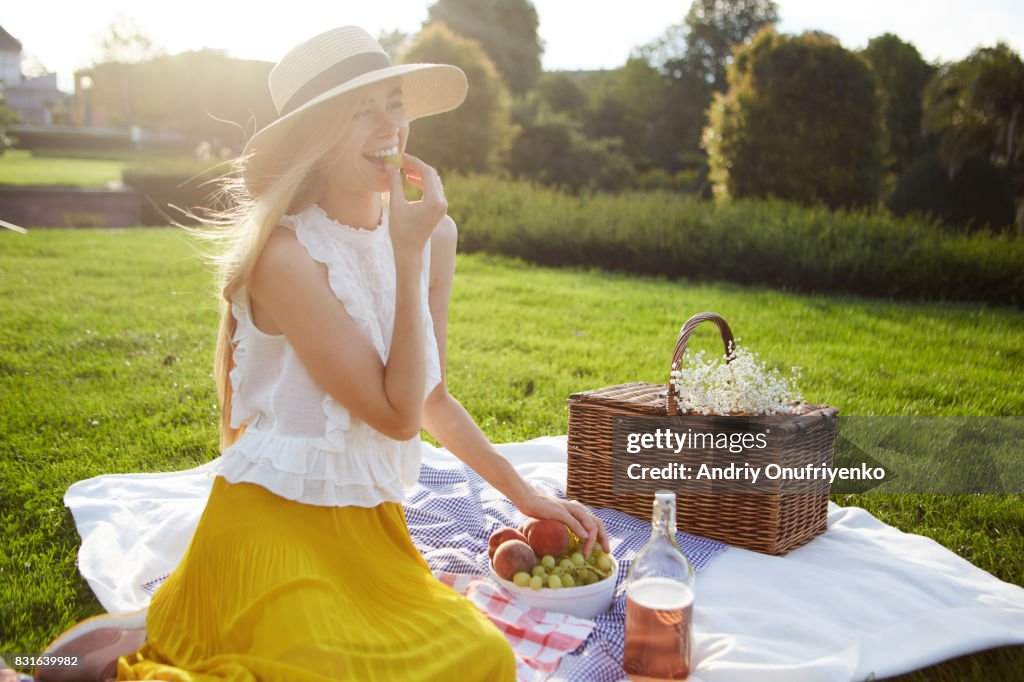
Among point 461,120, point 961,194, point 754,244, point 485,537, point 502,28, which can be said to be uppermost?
point 502,28

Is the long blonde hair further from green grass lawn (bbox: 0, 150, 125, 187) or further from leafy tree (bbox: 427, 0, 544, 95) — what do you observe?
leafy tree (bbox: 427, 0, 544, 95)

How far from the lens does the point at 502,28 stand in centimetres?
3184

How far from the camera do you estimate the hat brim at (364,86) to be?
213cm

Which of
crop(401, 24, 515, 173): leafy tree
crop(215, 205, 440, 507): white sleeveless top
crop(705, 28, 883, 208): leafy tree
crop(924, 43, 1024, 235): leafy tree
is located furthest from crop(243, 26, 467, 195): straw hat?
crop(924, 43, 1024, 235): leafy tree

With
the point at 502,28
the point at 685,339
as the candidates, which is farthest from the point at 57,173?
the point at 685,339

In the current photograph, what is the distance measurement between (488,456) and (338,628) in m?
0.82

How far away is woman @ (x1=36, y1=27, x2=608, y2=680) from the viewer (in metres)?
1.97

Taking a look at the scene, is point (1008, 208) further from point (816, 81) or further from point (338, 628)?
point (338, 628)

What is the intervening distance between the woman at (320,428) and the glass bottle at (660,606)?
→ 1.61 ft

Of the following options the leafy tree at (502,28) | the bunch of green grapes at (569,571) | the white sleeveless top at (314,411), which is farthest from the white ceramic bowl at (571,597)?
the leafy tree at (502,28)

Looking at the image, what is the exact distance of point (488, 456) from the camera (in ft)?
8.63

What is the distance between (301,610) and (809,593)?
6.17 feet

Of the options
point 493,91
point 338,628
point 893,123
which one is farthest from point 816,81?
point 893,123

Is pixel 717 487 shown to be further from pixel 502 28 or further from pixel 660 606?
pixel 502 28
